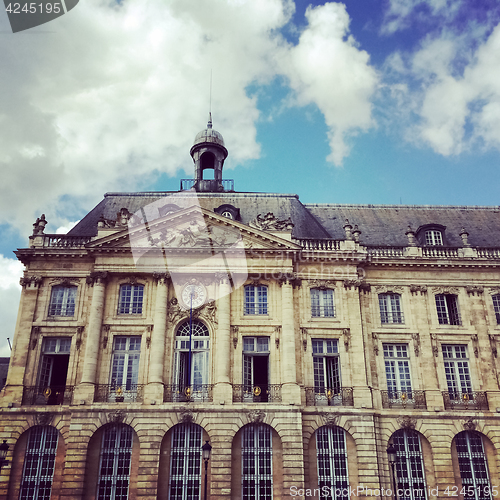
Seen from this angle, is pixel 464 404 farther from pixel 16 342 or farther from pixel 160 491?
pixel 16 342

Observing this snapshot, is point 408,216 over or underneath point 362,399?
over

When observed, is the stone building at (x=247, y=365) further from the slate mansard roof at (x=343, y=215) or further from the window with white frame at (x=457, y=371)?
the slate mansard roof at (x=343, y=215)

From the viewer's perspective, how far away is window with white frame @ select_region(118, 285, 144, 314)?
26.5 metres

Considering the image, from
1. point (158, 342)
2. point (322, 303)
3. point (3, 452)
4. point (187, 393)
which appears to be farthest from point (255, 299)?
point (3, 452)

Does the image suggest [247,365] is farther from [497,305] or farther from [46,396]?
[497,305]

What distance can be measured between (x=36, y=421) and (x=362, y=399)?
595 inches

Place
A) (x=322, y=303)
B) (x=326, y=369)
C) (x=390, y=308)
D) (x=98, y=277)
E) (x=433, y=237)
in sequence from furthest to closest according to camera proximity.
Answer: (x=433, y=237)
(x=390, y=308)
(x=322, y=303)
(x=98, y=277)
(x=326, y=369)

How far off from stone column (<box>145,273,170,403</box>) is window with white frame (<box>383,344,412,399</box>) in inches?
440

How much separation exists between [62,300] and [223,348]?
866 centimetres

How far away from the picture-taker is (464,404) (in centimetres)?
2573

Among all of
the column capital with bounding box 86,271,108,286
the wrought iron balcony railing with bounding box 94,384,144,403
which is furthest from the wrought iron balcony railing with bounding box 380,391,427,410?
the column capital with bounding box 86,271,108,286

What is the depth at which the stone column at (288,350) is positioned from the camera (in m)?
24.4

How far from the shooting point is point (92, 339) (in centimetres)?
2511

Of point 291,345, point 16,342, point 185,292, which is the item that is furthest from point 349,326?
point 16,342
